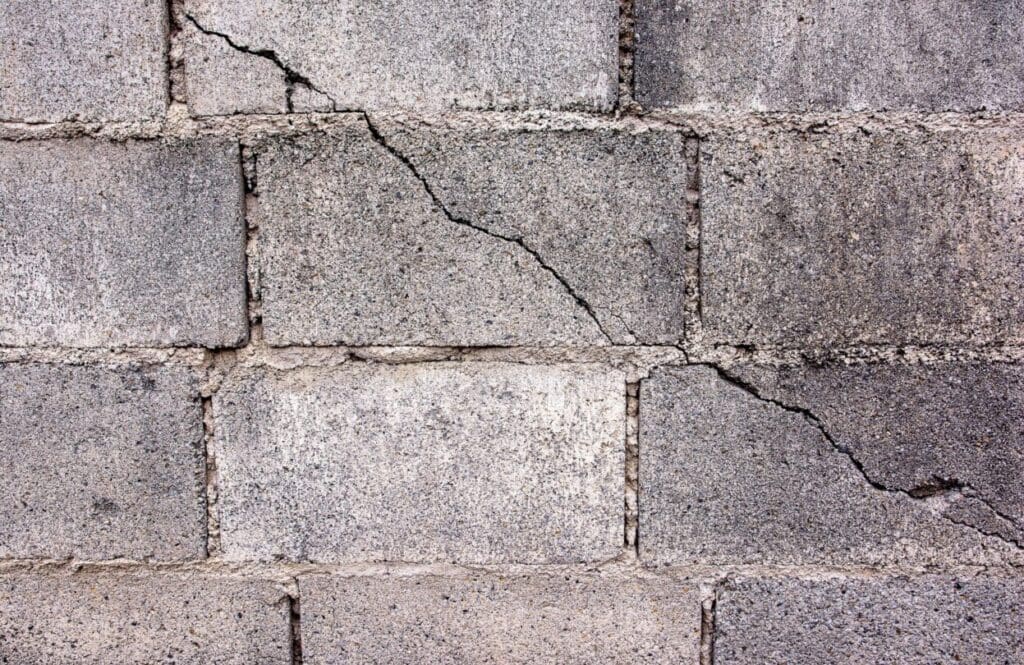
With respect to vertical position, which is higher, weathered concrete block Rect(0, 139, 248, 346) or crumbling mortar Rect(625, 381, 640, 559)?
weathered concrete block Rect(0, 139, 248, 346)

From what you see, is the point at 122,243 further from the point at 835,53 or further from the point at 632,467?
the point at 835,53

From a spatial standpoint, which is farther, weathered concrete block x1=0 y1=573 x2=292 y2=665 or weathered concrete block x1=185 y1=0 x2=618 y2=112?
weathered concrete block x1=0 y1=573 x2=292 y2=665

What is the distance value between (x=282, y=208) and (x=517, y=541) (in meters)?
0.86

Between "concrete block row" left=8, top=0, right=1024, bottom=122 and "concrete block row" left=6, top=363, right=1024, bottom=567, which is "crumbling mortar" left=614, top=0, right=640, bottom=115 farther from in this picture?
"concrete block row" left=6, top=363, right=1024, bottom=567

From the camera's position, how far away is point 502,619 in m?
1.42

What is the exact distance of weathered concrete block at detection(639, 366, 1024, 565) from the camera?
137cm

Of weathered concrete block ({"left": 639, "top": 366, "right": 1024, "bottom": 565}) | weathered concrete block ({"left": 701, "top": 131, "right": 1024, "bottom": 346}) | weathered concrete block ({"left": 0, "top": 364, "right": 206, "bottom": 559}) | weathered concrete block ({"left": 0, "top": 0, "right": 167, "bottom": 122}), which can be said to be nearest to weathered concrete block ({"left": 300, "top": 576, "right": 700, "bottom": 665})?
weathered concrete block ({"left": 639, "top": 366, "right": 1024, "bottom": 565})

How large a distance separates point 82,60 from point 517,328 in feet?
3.50

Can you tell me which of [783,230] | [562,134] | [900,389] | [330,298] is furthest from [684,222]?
[330,298]

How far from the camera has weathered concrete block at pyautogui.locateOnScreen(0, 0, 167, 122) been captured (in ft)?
4.40

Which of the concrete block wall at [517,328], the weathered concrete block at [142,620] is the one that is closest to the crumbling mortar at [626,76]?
the concrete block wall at [517,328]

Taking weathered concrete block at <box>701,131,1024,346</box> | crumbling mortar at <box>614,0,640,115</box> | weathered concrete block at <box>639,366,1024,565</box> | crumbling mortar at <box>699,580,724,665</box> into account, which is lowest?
crumbling mortar at <box>699,580,724,665</box>

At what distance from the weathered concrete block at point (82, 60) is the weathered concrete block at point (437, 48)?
128 millimetres

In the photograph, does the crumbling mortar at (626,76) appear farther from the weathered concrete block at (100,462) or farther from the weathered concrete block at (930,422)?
the weathered concrete block at (100,462)
